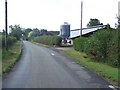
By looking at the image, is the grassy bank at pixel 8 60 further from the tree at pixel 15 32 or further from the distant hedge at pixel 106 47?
the tree at pixel 15 32

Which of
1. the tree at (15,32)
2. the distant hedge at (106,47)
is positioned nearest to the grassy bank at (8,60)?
the distant hedge at (106,47)

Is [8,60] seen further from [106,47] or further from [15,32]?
[15,32]

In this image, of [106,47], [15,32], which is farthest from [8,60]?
[15,32]

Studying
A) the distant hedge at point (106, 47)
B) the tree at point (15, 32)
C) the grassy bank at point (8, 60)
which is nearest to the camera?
the grassy bank at point (8, 60)

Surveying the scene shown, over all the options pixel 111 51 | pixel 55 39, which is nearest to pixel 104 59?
pixel 111 51

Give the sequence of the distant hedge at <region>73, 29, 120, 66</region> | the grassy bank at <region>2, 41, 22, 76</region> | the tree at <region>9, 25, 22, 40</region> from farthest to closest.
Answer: the tree at <region>9, 25, 22, 40</region> < the distant hedge at <region>73, 29, 120, 66</region> < the grassy bank at <region>2, 41, 22, 76</region>

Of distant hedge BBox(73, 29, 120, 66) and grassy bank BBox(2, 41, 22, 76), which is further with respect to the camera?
distant hedge BBox(73, 29, 120, 66)

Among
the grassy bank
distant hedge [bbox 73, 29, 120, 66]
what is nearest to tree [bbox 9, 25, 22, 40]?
the grassy bank

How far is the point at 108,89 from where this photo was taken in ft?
37.0

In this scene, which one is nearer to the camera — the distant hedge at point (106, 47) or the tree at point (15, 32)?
the distant hedge at point (106, 47)

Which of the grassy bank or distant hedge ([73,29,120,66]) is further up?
distant hedge ([73,29,120,66])

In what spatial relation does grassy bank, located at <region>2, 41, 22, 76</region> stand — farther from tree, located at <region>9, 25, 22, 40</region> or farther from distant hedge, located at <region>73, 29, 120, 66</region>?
tree, located at <region>9, 25, 22, 40</region>

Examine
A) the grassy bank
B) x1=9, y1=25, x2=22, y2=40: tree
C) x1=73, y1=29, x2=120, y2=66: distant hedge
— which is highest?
x1=9, y1=25, x2=22, y2=40: tree

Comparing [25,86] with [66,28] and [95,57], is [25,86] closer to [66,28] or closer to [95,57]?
[95,57]
